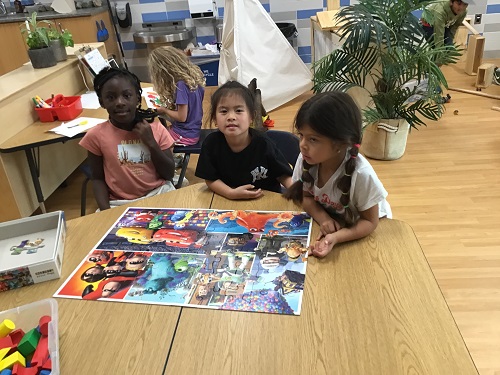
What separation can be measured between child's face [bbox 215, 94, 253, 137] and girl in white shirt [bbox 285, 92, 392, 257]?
14.4 inches

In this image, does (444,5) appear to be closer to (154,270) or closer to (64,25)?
(64,25)

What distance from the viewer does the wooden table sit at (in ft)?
2.82

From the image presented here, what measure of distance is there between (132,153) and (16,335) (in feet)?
3.62

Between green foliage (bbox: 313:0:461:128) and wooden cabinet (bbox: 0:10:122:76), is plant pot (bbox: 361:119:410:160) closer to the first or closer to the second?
green foliage (bbox: 313:0:461:128)

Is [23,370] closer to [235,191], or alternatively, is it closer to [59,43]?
[235,191]

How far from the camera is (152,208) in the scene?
1471 mm

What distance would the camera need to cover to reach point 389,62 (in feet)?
9.46

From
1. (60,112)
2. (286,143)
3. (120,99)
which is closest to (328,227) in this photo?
(286,143)

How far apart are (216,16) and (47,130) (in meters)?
3.23

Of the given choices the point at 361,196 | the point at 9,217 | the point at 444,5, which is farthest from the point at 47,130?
the point at 444,5

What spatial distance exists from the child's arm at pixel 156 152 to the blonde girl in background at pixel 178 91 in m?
0.72

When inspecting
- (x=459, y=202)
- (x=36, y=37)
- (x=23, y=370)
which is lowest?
(x=459, y=202)

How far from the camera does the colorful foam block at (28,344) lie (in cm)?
92

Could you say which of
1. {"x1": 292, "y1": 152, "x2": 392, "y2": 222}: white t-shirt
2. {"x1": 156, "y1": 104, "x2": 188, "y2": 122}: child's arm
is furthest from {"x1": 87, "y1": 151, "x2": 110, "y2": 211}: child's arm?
{"x1": 292, "y1": 152, "x2": 392, "y2": 222}: white t-shirt
